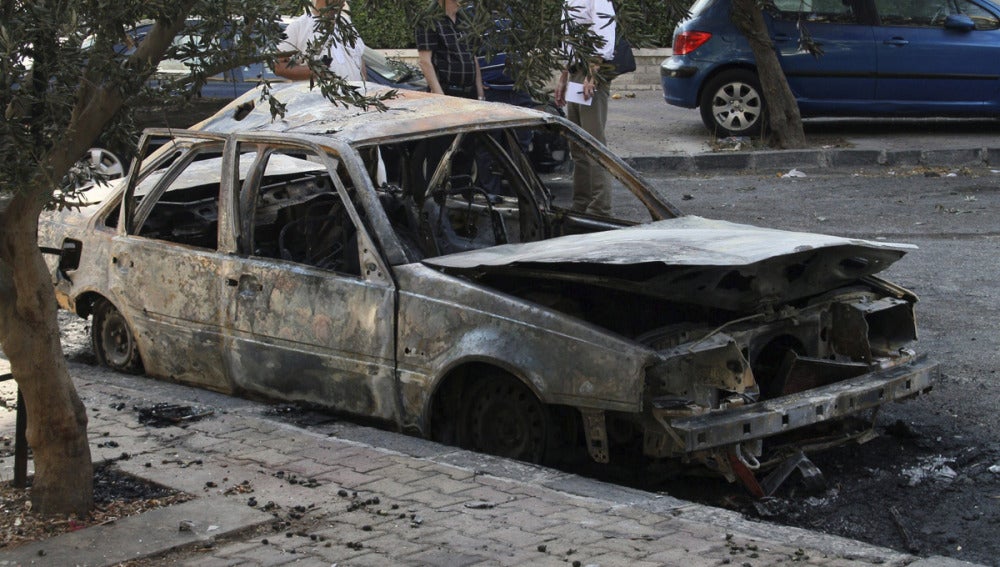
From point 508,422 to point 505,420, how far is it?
0.06 ft

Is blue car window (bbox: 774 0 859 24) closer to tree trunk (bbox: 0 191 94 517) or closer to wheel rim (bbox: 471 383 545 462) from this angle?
wheel rim (bbox: 471 383 545 462)

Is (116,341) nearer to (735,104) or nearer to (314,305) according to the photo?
(314,305)

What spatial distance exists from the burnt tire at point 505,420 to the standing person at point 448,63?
4935 mm

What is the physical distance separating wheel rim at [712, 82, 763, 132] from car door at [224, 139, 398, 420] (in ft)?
30.0

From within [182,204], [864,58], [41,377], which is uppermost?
[864,58]

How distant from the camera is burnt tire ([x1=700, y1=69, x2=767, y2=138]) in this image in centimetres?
1535

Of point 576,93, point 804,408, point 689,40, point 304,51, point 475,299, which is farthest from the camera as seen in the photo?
point 689,40

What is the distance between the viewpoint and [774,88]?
48.3ft

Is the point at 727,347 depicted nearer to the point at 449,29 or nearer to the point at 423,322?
the point at 423,322

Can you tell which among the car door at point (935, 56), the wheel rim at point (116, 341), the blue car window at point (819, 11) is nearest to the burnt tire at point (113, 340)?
the wheel rim at point (116, 341)

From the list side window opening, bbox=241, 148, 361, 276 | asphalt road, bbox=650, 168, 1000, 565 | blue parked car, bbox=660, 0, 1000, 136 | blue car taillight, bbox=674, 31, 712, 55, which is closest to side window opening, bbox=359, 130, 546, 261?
side window opening, bbox=241, 148, 361, 276

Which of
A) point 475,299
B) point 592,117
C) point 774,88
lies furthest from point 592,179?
point 774,88

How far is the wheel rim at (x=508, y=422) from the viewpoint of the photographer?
5.74 m

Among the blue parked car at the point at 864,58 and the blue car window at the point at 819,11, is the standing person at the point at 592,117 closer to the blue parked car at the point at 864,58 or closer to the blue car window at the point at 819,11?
the blue parked car at the point at 864,58
